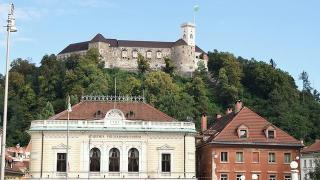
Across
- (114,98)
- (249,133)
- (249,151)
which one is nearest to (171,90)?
(114,98)

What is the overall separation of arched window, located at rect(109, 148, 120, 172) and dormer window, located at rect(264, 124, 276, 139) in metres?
16.1

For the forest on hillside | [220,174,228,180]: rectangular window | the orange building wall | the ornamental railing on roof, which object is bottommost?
[220,174,228,180]: rectangular window

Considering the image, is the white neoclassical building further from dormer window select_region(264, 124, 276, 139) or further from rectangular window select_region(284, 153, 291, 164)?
rectangular window select_region(284, 153, 291, 164)

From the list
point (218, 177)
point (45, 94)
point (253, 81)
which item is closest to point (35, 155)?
point (218, 177)

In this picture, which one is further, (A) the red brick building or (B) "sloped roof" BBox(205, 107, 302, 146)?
(B) "sloped roof" BBox(205, 107, 302, 146)

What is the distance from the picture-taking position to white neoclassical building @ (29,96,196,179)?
63375 millimetres

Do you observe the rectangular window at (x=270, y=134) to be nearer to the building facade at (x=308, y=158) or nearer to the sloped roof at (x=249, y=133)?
the sloped roof at (x=249, y=133)

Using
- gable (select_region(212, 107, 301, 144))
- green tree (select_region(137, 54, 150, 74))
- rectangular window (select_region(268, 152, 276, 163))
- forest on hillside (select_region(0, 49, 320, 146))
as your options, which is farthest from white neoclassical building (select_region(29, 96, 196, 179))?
green tree (select_region(137, 54, 150, 74))

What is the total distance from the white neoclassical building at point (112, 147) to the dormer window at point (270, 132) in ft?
28.4

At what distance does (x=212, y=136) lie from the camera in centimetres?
7088

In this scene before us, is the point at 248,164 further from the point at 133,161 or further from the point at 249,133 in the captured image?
the point at 133,161

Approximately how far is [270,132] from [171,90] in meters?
87.6

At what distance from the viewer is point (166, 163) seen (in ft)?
Result: 214

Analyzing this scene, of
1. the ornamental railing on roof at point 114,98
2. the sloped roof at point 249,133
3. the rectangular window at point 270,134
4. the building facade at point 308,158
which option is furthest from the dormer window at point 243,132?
the building facade at point 308,158
